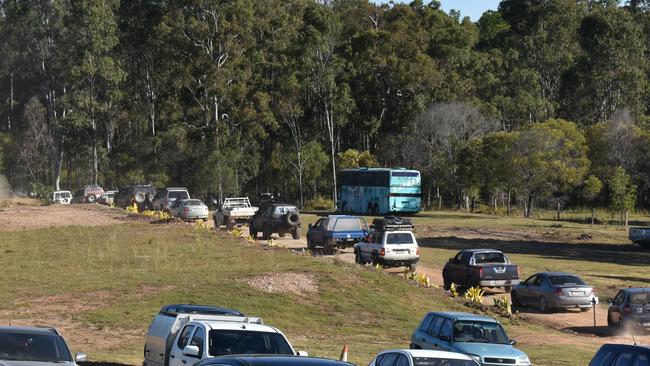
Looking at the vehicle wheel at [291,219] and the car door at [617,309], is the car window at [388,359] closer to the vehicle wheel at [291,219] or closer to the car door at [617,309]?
the car door at [617,309]

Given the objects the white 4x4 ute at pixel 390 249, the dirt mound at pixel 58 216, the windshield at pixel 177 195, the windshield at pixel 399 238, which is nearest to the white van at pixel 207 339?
the white 4x4 ute at pixel 390 249

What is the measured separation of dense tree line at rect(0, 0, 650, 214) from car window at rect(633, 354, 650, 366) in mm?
63954

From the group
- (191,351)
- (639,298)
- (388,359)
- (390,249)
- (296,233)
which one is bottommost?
(639,298)

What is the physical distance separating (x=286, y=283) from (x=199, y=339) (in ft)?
61.2

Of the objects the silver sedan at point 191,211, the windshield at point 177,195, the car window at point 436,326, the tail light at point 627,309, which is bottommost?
the tail light at point 627,309

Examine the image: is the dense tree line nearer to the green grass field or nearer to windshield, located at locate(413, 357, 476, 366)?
the green grass field

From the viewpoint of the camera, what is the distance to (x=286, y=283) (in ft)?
110

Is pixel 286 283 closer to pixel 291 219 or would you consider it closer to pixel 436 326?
pixel 436 326

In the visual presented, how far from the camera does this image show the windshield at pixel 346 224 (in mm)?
45750

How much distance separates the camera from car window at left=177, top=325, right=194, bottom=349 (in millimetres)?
15573

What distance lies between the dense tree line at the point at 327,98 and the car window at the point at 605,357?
63139 mm

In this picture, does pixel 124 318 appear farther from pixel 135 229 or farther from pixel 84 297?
pixel 135 229

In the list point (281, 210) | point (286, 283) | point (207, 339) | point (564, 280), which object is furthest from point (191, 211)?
point (207, 339)

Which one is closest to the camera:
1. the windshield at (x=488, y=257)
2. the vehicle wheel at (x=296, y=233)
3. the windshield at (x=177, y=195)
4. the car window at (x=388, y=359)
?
the car window at (x=388, y=359)
